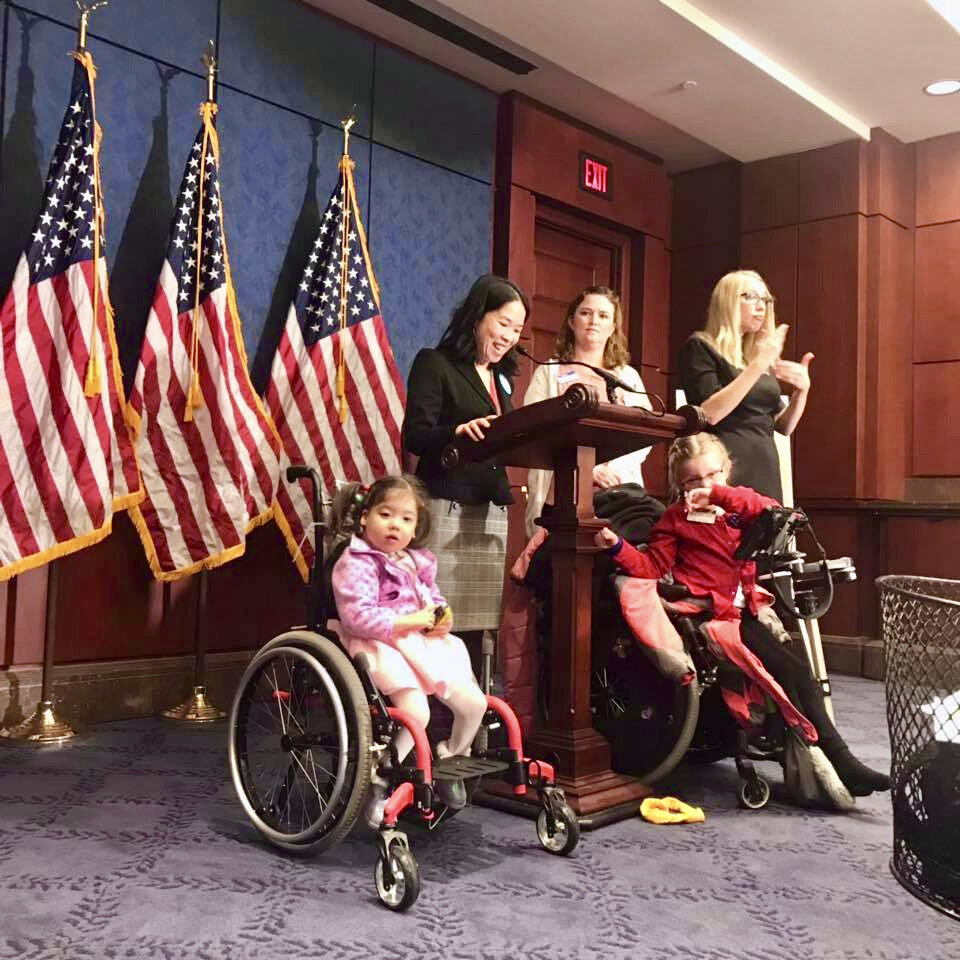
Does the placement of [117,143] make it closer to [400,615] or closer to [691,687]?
[400,615]

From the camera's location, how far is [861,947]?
1.75 metres

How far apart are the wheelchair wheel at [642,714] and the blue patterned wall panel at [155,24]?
274 cm

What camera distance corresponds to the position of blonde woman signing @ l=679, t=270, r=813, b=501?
315cm

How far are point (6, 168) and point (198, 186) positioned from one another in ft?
2.03

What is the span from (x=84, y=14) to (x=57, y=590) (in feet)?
6.19

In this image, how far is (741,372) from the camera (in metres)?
3.17

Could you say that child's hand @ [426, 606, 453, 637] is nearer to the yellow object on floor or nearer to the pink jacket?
the pink jacket

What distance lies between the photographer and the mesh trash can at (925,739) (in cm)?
81

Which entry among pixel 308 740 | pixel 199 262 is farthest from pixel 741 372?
pixel 199 262

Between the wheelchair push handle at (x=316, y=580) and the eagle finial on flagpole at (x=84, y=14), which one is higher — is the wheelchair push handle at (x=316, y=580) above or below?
below

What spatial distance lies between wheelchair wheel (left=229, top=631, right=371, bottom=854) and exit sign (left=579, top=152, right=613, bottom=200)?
12.6ft

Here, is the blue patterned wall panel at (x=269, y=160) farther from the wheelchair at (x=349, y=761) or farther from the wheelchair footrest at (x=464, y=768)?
the wheelchair footrest at (x=464, y=768)

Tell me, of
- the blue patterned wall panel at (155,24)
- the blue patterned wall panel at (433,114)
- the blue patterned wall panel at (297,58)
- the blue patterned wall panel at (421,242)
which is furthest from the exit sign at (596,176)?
the blue patterned wall panel at (155,24)

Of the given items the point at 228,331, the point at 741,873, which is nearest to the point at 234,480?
the point at 228,331
